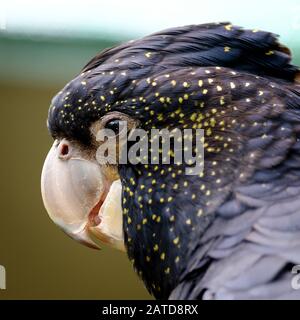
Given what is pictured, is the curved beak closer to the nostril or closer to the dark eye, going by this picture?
the nostril

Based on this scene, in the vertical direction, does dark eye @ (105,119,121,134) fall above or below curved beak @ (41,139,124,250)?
above

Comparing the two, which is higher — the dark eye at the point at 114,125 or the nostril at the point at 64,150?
the dark eye at the point at 114,125

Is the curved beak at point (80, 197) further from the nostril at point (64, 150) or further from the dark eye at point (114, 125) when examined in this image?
the dark eye at point (114, 125)

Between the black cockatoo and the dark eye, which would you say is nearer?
the black cockatoo

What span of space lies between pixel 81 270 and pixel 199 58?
264cm

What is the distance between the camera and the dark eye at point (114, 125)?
146 centimetres

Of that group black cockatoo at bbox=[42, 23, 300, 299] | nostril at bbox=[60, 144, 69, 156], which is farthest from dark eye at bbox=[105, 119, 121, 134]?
nostril at bbox=[60, 144, 69, 156]

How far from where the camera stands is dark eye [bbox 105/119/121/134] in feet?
4.80

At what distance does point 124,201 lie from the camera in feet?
4.84

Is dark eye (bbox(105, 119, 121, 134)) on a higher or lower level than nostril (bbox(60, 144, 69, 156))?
higher

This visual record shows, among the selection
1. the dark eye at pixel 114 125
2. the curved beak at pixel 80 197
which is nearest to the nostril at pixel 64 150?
the curved beak at pixel 80 197

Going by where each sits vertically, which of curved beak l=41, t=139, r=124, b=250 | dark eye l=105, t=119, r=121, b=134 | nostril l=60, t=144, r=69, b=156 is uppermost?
dark eye l=105, t=119, r=121, b=134

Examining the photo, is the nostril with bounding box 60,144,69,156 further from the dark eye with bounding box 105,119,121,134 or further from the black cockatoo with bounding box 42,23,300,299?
the dark eye with bounding box 105,119,121,134

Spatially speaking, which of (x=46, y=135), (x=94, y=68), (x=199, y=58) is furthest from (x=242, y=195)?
(x=46, y=135)
